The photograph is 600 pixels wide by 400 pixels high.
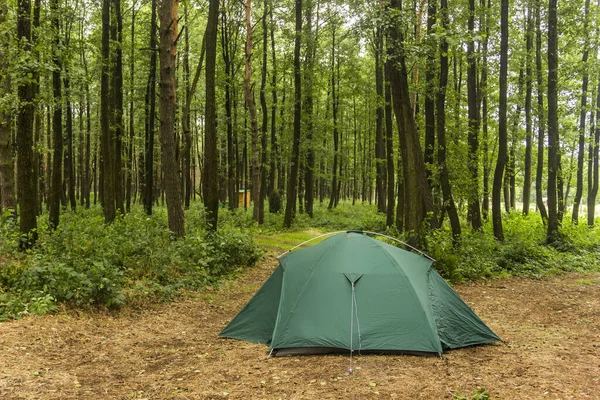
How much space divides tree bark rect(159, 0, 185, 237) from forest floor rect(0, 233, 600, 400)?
4465mm

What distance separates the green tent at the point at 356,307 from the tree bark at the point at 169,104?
5877 mm

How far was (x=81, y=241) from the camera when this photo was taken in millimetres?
10617

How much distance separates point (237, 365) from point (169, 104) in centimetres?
833

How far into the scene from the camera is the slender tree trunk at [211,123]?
13484mm

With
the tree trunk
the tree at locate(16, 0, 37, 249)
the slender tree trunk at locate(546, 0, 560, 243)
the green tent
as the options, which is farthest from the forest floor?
the slender tree trunk at locate(546, 0, 560, 243)

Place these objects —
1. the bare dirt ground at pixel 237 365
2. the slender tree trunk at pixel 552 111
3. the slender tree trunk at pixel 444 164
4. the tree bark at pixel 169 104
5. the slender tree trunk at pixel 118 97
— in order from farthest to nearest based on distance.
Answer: the slender tree trunk at pixel 118 97
the slender tree trunk at pixel 552 111
the slender tree trunk at pixel 444 164
the tree bark at pixel 169 104
the bare dirt ground at pixel 237 365

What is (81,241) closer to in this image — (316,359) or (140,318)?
(140,318)

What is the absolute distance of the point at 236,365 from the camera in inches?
249

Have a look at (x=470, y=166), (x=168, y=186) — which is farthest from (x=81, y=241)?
(x=470, y=166)

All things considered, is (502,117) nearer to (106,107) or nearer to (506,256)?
(506,256)

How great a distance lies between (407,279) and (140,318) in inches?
199

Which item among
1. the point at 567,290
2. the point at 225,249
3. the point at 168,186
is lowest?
the point at 567,290

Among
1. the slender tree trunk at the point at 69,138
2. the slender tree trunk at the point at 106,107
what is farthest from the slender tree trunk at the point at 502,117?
the slender tree trunk at the point at 69,138

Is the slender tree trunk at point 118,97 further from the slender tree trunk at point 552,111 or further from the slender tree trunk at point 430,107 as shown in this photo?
the slender tree trunk at point 552,111
